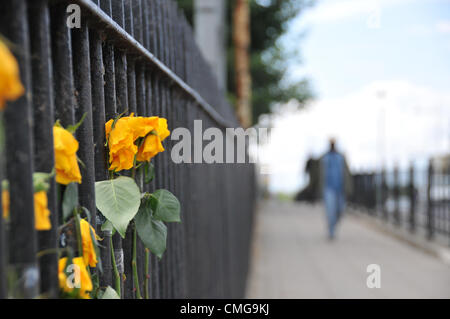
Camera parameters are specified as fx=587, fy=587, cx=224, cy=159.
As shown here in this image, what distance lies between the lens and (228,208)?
198 inches

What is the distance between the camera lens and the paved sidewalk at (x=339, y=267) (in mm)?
6910

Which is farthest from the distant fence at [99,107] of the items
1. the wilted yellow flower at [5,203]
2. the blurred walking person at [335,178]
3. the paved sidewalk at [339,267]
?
the blurred walking person at [335,178]

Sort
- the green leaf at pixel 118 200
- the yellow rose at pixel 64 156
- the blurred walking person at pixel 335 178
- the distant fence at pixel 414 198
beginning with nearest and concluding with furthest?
the yellow rose at pixel 64 156
the green leaf at pixel 118 200
the distant fence at pixel 414 198
the blurred walking person at pixel 335 178

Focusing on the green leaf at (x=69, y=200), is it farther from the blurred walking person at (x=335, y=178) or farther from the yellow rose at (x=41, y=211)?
the blurred walking person at (x=335, y=178)

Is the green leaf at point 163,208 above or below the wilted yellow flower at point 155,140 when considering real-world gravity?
below

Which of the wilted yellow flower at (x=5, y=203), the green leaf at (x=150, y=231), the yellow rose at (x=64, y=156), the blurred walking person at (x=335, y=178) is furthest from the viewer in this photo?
the blurred walking person at (x=335, y=178)

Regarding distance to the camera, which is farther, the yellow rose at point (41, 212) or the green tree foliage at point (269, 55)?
the green tree foliage at point (269, 55)

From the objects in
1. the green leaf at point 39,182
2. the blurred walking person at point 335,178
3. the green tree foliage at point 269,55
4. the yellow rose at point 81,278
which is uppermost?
the green tree foliage at point 269,55

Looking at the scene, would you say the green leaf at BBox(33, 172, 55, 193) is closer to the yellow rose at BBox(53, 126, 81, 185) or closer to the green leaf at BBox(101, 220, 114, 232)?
the yellow rose at BBox(53, 126, 81, 185)

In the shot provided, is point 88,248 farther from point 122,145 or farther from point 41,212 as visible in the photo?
point 122,145

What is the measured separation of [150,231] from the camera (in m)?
1.55

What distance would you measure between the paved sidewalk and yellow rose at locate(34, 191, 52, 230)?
231 inches

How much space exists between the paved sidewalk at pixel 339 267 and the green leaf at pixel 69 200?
18.9 feet
